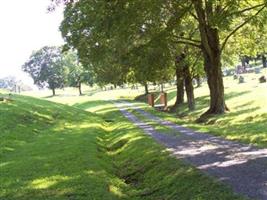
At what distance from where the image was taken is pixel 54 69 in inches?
6201

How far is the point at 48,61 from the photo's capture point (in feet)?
527

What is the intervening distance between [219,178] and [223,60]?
139ft

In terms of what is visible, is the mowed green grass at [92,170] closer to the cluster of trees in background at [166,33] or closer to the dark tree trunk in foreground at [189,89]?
the cluster of trees in background at [166,33]

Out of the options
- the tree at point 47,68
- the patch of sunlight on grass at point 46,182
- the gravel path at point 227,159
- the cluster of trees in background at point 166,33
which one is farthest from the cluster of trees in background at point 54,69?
the patch of sunlight on grass at point 46,182

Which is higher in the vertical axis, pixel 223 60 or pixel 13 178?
pixel 223 60

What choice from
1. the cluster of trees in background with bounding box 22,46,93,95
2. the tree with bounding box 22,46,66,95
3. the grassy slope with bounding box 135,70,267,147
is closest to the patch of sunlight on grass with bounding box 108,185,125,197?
the grassy slope with bounding box 135,70,267,147

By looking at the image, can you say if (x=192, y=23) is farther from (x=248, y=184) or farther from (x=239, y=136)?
(x=248, y=184)

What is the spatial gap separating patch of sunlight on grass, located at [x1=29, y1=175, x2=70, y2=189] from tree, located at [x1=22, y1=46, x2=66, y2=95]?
137645 millimetres

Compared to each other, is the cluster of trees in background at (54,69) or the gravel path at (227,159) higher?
the cluster of trees in background at (54,69)

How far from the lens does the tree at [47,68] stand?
15550 centimetres

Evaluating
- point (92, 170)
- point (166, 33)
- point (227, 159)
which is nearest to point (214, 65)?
point (166, 33)

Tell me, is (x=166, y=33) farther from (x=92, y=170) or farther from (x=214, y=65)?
(x=92, y=170)

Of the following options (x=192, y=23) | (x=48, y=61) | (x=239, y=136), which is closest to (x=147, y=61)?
(x=192, y=23)

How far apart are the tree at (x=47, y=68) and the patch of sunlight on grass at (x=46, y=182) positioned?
452ft
